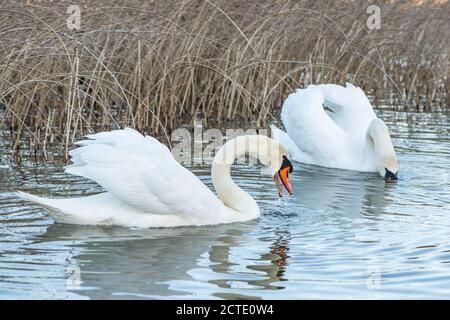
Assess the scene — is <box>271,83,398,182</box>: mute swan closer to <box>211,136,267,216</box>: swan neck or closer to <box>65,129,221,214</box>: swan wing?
<box>211,136,267,216</box>: swan neck

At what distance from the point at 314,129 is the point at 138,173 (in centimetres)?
431

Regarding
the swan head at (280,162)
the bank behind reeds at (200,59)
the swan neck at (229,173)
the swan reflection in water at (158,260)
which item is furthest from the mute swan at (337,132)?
the swan reflection in water at (158,260)

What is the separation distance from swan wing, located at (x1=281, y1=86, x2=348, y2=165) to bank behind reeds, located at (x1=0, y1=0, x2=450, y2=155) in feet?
1.25

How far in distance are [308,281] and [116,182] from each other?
196cm

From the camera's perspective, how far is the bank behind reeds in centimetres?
1091

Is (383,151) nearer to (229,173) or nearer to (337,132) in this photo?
(337,132)

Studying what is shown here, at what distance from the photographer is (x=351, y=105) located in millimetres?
12055

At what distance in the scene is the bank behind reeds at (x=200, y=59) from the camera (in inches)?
430

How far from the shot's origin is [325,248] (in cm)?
703

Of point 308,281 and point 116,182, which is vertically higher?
point 116,182

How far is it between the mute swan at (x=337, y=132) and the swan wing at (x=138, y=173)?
3.57m

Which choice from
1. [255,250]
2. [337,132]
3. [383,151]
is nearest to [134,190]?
[255,250]
